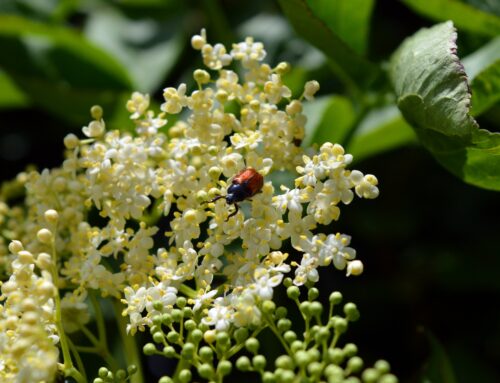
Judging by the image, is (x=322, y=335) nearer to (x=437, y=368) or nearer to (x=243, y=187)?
(x=243, y=187)

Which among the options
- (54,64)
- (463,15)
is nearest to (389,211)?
(463,15)

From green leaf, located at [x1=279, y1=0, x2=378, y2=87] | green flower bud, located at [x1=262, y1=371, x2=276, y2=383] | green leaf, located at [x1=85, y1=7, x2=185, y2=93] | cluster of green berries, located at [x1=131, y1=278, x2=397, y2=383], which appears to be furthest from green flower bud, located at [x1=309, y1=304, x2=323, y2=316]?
green leaf, located at [x1=85, y1=7, x2=185, y2=93]

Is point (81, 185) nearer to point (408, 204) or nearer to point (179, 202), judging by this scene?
point (179, 202)

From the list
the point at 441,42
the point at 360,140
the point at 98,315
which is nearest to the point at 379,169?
the point at 360,140

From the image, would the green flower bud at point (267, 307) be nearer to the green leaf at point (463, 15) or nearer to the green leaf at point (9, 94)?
the green leaf at point (463, 15)

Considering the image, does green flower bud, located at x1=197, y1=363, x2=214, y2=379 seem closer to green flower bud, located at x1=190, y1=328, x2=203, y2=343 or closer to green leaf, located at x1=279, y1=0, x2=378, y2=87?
green flower bud, located at x1=190, y1=328, x2=203, y2=343

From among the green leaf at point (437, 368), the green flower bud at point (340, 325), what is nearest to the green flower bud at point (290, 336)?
the green flower bud at point (340, 325)
